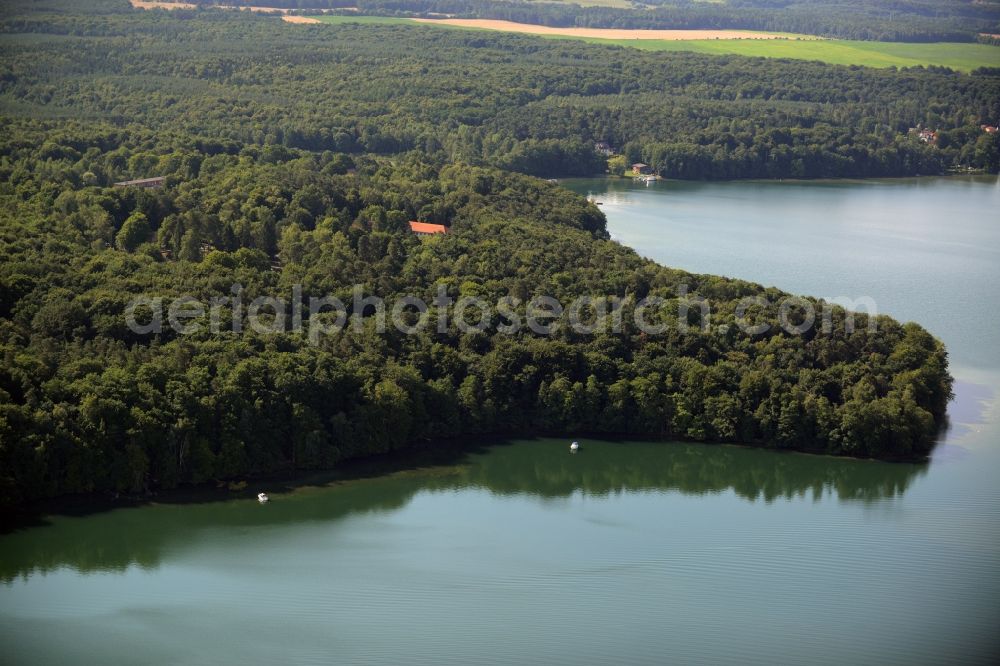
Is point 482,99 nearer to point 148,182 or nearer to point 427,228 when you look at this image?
point 148,182

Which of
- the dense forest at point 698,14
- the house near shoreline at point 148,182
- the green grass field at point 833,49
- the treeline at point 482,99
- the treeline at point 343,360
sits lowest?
the treeline at point 343,360

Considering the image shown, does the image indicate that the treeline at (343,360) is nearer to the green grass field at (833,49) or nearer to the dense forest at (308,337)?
the dense forest at (308,337)

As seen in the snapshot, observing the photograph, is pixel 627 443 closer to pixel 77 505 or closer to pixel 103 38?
pixel 77 505

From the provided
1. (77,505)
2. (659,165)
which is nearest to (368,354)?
(77,505)

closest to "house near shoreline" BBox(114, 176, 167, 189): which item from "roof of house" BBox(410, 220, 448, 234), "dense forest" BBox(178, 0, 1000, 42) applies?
"roof of house" BBox(410, 220, 448, 234)

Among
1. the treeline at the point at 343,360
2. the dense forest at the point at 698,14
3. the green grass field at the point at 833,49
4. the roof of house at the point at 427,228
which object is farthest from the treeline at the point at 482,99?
the treeline at the point at 343,360

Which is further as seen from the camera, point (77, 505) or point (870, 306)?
point (870, 306)
